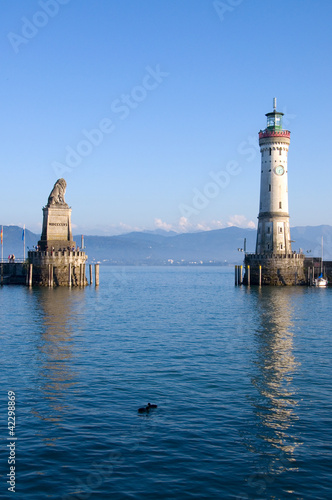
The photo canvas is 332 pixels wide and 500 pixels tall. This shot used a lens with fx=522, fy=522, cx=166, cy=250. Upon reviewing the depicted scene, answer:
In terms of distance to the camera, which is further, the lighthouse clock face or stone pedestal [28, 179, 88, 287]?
the lighthouse clock face

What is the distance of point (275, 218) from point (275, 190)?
525cm

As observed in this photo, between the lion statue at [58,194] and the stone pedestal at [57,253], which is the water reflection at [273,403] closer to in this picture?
the stone pedestal at [57,253]

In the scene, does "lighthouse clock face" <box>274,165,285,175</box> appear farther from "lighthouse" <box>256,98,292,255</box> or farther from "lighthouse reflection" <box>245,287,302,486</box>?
"lighthouse reflection" <box>245,287,302,486</box>

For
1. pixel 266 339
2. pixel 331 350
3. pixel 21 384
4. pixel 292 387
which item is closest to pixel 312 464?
pixel 292 387

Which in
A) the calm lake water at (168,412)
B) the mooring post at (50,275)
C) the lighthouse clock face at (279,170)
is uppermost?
the lighthouse clock face at (279,170)

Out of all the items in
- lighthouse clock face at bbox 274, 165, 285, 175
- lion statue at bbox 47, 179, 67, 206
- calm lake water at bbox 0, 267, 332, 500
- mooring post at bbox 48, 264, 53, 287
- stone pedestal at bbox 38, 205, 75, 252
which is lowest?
calm lake water at bbox 0, 267, 332, 500

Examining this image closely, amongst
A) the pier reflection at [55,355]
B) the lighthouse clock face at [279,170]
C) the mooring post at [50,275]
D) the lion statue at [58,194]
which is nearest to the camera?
the pier reflection at [55,355]

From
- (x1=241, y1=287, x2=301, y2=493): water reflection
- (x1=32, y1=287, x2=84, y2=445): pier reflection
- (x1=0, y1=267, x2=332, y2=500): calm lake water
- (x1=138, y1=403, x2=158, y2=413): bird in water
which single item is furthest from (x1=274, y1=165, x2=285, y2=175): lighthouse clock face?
(x1=138, y1=403, x2=158, y2=413): bird in water

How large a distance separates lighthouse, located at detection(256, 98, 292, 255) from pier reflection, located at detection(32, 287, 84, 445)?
147ft

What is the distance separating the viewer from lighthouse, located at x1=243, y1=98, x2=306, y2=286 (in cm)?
9819

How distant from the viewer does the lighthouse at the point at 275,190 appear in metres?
98.2

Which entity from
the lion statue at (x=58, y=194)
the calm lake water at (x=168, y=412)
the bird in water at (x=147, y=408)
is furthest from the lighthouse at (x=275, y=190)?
the bird in water at (x=147, y=408)

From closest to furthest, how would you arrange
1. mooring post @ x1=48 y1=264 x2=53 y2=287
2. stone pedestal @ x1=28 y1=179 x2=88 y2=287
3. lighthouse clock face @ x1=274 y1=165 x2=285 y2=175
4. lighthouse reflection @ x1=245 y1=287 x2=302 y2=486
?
lighthouse reflection @ x1=245 y1=287 x2=302 y2=486
mooring post @ x1=48 y1=264 x2=53 y2=287
stone pedestal @ x1=28 y1=179 x2=88 y2=287
lighthouse clock face @ x1=274 y1=165 x2=285 y2=175

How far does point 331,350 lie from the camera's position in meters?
36.4
